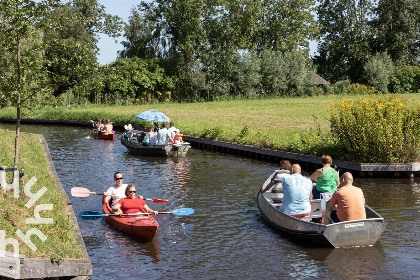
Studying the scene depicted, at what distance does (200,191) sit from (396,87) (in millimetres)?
65673

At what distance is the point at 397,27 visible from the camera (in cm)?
9056

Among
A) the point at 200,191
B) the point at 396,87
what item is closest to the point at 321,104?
the point at 396,87

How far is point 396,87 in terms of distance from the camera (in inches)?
3172

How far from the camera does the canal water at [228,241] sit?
40.5 feet

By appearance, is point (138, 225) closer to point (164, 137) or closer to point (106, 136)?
point (164, 137)

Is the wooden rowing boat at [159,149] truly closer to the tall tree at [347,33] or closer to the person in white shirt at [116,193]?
the person in white shirt at [116,193]

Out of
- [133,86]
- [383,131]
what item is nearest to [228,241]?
[383,131]

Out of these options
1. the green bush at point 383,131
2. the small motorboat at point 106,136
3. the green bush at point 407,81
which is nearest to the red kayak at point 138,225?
the green bush at point 383,131

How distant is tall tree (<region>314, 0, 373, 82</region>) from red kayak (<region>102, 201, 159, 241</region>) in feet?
257

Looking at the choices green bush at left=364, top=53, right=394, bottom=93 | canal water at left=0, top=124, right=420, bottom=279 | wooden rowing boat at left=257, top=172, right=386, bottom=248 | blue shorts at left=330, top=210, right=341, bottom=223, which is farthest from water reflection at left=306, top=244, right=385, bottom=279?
green bush at left=364, top=53, right=394, bottom=93

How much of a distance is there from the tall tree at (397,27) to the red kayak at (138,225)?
81.2 meters

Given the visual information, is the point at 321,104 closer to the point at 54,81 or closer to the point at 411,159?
the point at 411,159

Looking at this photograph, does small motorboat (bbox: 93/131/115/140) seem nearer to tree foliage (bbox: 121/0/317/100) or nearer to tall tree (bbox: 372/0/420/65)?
tree foliage (bbox: 121/0/317/100)

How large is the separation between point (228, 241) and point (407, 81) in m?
73.3
